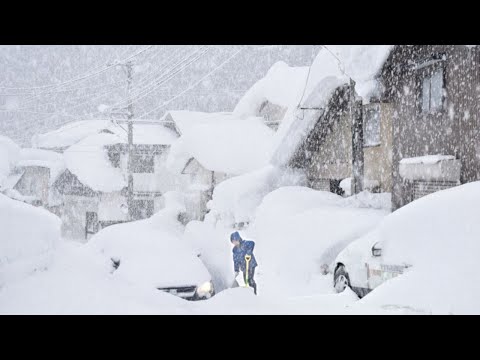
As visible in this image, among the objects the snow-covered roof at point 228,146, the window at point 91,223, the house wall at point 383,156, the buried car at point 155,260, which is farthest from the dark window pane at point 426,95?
the window at point 91,223

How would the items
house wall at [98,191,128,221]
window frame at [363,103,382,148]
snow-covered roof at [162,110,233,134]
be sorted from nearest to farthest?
window frame at [363,103,382,148]
house wall at [98,191,128,221]
snow-covered roof at [162,110,233,134]

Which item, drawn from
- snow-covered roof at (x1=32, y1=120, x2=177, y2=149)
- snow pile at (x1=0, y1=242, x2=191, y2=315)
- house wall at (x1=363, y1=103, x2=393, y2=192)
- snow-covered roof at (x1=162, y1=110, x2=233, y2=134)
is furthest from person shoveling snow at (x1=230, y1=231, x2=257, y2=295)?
snow-covered roof at (x1=32, y1=120, x2=177, y2=149)

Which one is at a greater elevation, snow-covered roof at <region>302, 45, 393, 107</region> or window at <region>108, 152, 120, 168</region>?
snow-covered roof at <region>302, 45, 393, 107</region>

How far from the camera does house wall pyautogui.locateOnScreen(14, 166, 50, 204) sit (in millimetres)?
35000

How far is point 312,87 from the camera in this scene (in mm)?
17312

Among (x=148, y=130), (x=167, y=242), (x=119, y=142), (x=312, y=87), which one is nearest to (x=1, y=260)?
(x=167, y=242)

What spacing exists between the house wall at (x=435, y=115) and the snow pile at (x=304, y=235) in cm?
179

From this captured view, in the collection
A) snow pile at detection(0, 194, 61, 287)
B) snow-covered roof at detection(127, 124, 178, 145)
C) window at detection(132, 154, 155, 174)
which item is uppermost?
snow-covered roof at detection(127, 124, 178, 145)

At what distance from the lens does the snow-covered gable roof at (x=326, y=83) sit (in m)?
13.4

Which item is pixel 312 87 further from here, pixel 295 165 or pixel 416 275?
pixel 416 275

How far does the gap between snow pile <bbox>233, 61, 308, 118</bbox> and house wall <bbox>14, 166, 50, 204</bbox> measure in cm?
1295

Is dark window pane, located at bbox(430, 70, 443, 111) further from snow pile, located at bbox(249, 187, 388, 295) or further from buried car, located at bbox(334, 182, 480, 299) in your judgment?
buried car, located at bbox(334, 182, 480, 299)

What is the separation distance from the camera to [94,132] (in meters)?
35.6

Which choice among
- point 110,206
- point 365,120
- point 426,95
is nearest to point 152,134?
point 110,206
